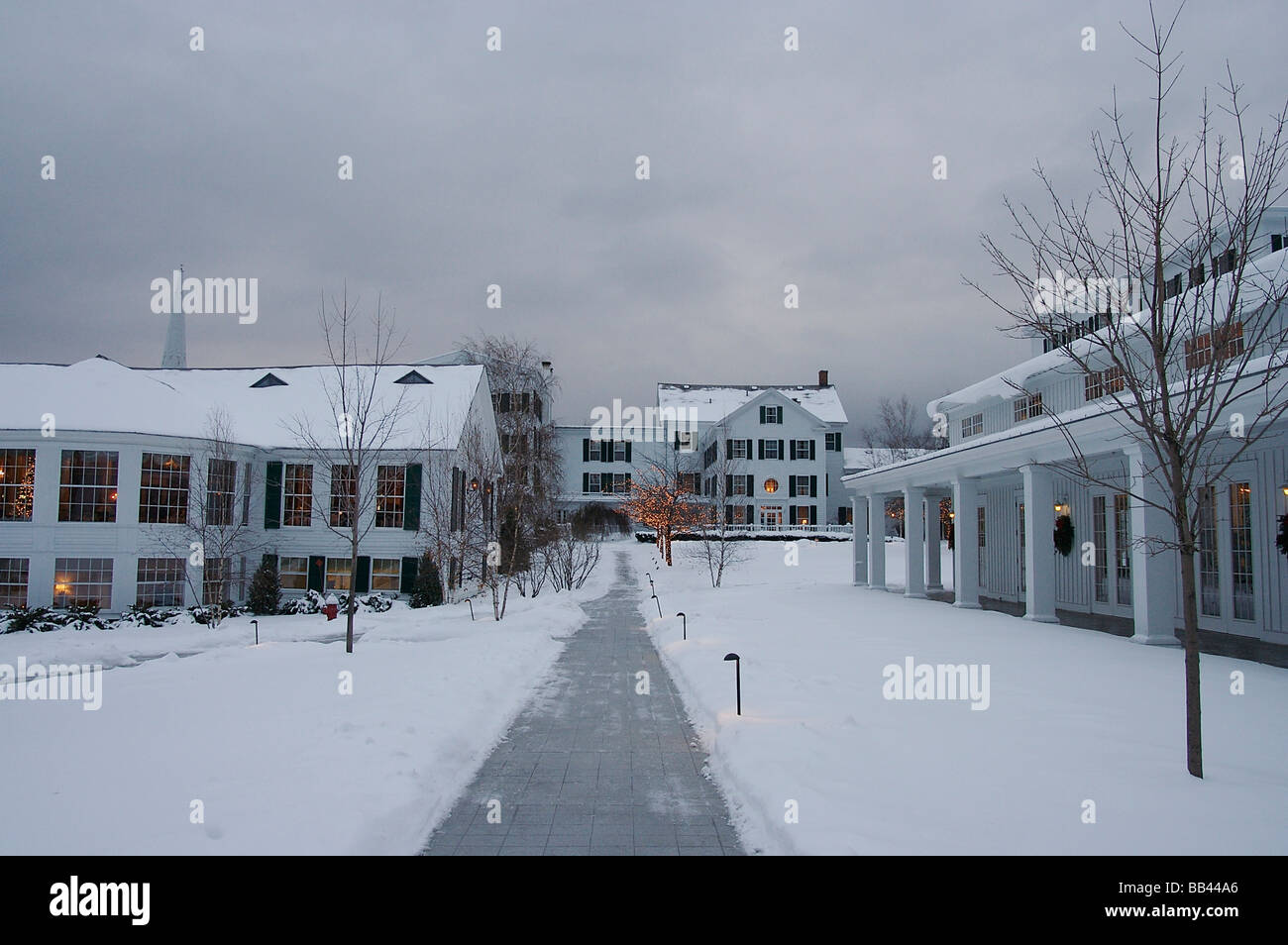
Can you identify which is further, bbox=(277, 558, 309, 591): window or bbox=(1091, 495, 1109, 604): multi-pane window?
bbox=(277, 558, 309, 591): window

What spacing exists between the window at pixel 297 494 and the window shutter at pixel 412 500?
324cm

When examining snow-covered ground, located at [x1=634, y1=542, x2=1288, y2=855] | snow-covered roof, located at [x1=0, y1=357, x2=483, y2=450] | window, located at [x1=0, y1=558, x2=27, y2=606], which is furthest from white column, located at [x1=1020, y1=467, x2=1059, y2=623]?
window, located at [x1=0, y1=558, x2=27, y2=606]

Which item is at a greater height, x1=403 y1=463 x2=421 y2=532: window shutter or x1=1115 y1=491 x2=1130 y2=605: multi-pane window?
x1=403 y1=463 x2=421 y2=532: window shutter

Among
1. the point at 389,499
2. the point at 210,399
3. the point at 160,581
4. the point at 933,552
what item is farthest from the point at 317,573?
the point at 933,552

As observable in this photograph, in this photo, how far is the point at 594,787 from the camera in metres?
6.83

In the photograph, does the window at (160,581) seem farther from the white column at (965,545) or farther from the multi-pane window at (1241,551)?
the multi-pane window at (1241,551)

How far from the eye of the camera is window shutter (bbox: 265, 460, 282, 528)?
24969mm

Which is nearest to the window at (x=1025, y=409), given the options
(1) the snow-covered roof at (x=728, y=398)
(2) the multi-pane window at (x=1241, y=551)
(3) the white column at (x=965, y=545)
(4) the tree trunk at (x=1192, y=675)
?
(3) the white column at (x=965, y=545)

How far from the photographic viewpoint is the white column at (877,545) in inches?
958

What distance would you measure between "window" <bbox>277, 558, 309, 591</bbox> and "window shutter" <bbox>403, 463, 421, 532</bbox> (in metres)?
3.59

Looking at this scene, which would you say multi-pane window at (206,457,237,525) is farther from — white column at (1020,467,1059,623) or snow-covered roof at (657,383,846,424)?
snow-covered roof at (657,383,846,424)

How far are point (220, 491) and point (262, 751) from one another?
61.0 feet

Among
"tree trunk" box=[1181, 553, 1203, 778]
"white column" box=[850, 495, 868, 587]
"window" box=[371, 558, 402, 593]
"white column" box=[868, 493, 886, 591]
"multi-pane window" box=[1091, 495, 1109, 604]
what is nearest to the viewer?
"tree trunk" box=[1181, 553, 1203, 778]

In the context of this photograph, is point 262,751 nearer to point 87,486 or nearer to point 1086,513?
point 1086,513
